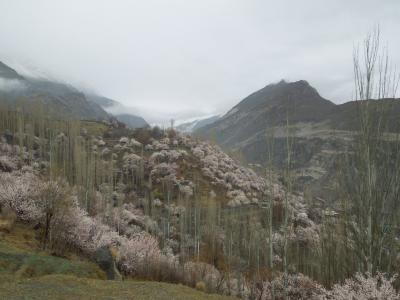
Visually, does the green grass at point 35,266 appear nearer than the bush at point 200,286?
Yes

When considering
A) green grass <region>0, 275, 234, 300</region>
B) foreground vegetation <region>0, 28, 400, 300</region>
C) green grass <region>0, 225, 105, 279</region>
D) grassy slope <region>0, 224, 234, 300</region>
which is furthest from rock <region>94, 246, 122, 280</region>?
green grass <region>0, 275, 234, 300</region>

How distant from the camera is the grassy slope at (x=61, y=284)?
12.6m

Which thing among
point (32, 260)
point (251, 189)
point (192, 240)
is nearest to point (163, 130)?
point (251, 189)

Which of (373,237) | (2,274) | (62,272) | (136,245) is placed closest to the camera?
(373,237)

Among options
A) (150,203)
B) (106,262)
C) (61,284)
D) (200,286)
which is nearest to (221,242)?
(150,203)

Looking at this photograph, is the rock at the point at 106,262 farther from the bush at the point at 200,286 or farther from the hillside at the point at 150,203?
the bush at the point at 200,286

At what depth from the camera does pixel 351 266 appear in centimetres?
1814

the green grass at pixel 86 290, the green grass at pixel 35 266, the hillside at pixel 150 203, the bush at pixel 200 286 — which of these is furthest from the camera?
the hillside at pixel 150 203

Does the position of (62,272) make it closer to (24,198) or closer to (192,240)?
(24,198)

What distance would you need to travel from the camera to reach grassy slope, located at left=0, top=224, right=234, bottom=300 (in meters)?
12.6

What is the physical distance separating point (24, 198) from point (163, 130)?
9113 cm

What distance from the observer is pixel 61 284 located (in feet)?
44.8

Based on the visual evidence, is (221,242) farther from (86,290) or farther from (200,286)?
(86,290)

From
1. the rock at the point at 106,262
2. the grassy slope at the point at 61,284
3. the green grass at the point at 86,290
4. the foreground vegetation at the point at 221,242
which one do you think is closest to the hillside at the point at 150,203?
the foreground vegetation at the point at 221,242
